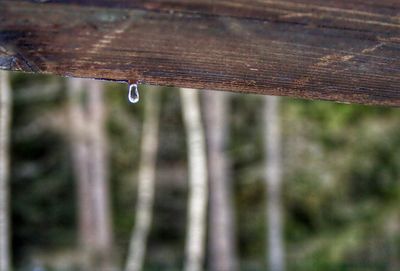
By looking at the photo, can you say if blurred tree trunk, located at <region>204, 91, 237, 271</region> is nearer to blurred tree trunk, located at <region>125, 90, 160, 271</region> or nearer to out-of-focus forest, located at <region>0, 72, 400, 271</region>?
out-of-focus forest, located at <region>0, 72, 400, 271</region>

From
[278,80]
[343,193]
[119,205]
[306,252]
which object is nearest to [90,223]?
[119,205]

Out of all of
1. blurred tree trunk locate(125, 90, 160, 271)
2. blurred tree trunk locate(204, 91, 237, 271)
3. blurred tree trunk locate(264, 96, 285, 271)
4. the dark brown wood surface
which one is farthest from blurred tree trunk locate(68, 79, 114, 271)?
the dark brown wood surface

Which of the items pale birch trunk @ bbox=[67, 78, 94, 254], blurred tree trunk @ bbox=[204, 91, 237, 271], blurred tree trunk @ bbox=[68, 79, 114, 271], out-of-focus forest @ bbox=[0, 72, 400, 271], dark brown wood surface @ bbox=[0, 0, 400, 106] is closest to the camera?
dark brown wood surface @ bbox=[0, 0, 400, 106]

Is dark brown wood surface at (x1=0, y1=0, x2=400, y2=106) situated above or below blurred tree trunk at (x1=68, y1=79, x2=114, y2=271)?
above

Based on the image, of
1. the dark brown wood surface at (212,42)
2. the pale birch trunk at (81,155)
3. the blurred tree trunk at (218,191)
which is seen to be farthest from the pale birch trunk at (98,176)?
the dark brown wood surface at (212,42)

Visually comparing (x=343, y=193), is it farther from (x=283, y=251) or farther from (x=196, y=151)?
(x=196, y=151)

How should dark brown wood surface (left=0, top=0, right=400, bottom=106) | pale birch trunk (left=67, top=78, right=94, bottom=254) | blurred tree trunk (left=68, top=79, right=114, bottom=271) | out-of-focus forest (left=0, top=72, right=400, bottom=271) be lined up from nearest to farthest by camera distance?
dark brown wood surface (left=0, top=0, right=400, bottom=106) → blurred tree trunk (left=68, top=79, right=114, bottom=271) → out-of-focus forest (left=0, top=72, right=400, bottom=271) → pale birch trunk (left=67, top=78, right=94, bottom=254)

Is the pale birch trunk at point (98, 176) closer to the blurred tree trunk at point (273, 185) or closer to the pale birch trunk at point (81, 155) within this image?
the pale birch trunk at point (81, 155)
